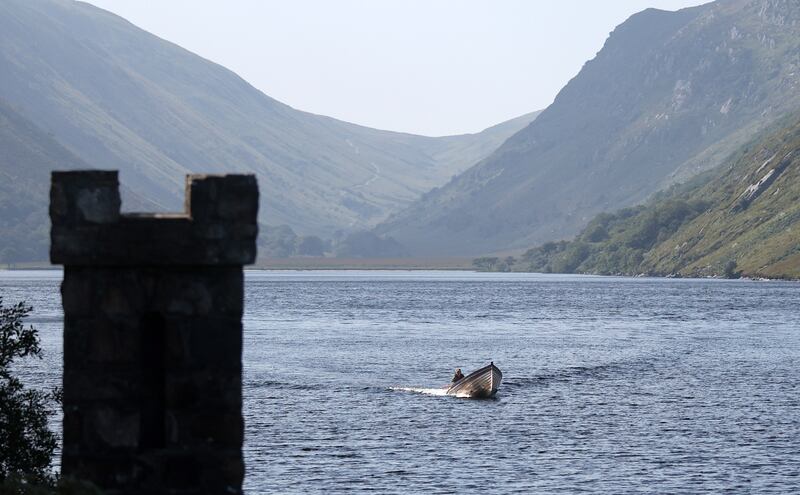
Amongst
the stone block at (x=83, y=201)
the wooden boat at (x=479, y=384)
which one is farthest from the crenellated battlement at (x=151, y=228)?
the wooden boat at (x=479, y=384)

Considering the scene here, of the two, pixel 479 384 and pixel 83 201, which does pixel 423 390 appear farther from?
pixel 83 201

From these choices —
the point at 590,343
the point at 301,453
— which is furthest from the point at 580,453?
the point at 590,343

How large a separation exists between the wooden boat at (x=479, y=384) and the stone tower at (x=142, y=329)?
8375 centimetres

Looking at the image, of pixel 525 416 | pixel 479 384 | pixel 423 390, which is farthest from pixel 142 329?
pixel 423 390

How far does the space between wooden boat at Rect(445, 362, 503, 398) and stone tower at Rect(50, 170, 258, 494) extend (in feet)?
275

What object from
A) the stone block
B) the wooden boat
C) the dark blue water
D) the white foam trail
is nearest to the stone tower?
the stone block

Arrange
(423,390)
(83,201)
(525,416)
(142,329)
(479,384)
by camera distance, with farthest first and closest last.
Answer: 1. (423,390)
2. (479,384)
3. (525,416)
4. (142,329)
5. (83,201)

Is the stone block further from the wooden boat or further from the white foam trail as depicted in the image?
the white foam trail

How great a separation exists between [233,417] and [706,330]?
573 feet

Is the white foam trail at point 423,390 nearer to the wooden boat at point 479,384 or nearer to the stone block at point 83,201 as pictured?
the wooden boat at point 479,384

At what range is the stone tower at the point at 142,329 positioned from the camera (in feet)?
59.6

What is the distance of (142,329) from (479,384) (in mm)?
84307

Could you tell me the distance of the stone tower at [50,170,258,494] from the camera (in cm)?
1817

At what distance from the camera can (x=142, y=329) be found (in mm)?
18422
